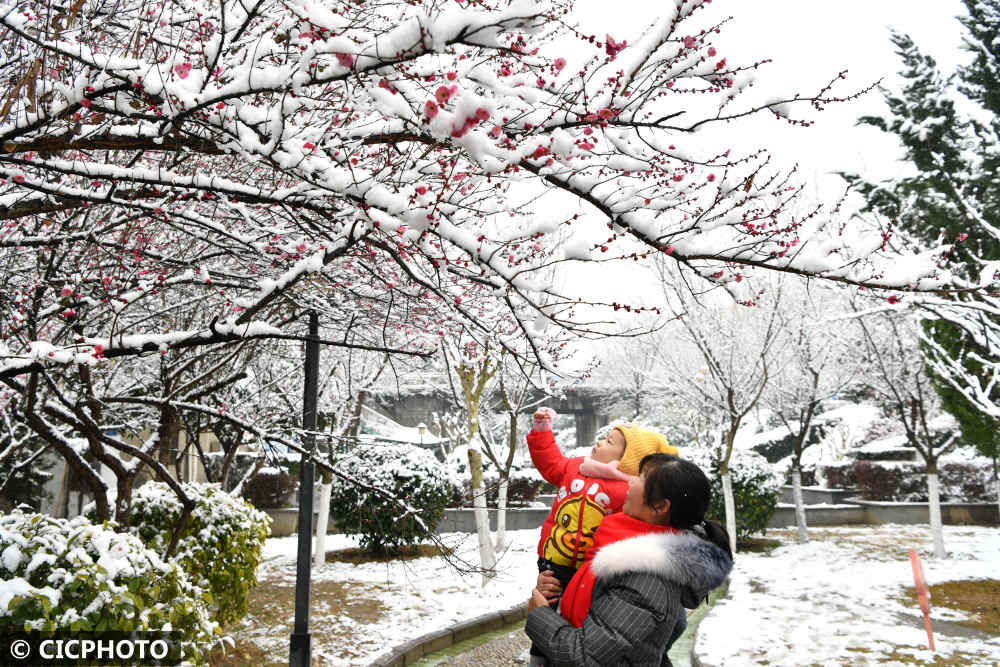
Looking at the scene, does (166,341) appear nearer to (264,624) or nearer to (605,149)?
(605,149)

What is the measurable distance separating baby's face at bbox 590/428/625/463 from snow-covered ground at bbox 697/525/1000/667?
3.50 meters

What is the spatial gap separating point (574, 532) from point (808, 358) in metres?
11.7

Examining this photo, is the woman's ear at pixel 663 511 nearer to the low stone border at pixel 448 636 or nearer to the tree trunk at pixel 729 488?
the low stone border at pixel 448 636

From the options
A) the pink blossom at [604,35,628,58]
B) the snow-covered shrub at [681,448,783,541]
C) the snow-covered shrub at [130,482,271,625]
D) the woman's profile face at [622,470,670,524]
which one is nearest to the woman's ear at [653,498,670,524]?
the woman's profile face at [622,470,670,524]

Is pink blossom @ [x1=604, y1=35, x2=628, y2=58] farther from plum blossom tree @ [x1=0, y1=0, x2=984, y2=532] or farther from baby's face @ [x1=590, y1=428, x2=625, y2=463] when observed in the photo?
baby's face @ [x1=590, y1=428, x2=625, y2=463]

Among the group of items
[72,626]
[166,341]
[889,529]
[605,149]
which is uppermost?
[605,149]

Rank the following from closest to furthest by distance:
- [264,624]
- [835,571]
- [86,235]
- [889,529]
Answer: [86,235] < [264,624] < [835,571] < [889,529]

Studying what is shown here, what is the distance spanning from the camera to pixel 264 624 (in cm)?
637

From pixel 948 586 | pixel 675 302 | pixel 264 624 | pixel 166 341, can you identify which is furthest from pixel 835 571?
pixel 166 341

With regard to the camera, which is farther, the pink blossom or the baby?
the baby

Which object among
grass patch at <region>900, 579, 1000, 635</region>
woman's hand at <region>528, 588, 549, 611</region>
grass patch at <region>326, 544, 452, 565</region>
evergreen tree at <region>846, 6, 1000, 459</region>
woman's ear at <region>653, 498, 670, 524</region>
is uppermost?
evergreen tree at <region>846, 6, 1000, 459</region>

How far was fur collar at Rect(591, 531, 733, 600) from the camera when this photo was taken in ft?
6.59

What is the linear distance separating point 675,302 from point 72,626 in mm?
12126

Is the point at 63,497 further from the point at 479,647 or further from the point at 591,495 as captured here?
the point at 591,495
